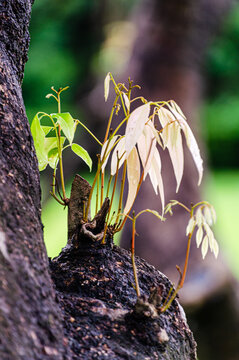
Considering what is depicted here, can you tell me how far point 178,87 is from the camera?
2572 millimetres

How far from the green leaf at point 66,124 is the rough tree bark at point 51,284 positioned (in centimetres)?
6

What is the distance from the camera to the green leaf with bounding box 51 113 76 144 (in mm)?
558

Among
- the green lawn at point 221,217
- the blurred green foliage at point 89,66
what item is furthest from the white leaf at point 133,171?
the blurred green foliage at point 89,66

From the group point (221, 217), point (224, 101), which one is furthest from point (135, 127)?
point (224, 101)

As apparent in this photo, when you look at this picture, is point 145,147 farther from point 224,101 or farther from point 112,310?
point 224,101

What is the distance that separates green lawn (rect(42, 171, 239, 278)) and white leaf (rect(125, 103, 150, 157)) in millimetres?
2349

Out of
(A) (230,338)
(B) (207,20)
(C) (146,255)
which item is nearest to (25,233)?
(A) (230,338)

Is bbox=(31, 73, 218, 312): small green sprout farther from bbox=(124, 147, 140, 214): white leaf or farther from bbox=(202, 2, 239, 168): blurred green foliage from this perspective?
bbox=(202, 2, 239, 168): blurred green foliage

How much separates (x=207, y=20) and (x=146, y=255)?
121 cm

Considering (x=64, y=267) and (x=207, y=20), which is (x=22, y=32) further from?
(x=207, y=20)

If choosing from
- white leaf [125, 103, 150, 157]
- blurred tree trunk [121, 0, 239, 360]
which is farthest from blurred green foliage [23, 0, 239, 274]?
white leaf [125, 103, 150, 157]

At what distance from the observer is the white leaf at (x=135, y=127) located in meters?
0.48

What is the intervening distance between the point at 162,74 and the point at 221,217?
340 centimetres

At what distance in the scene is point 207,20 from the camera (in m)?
2.39
